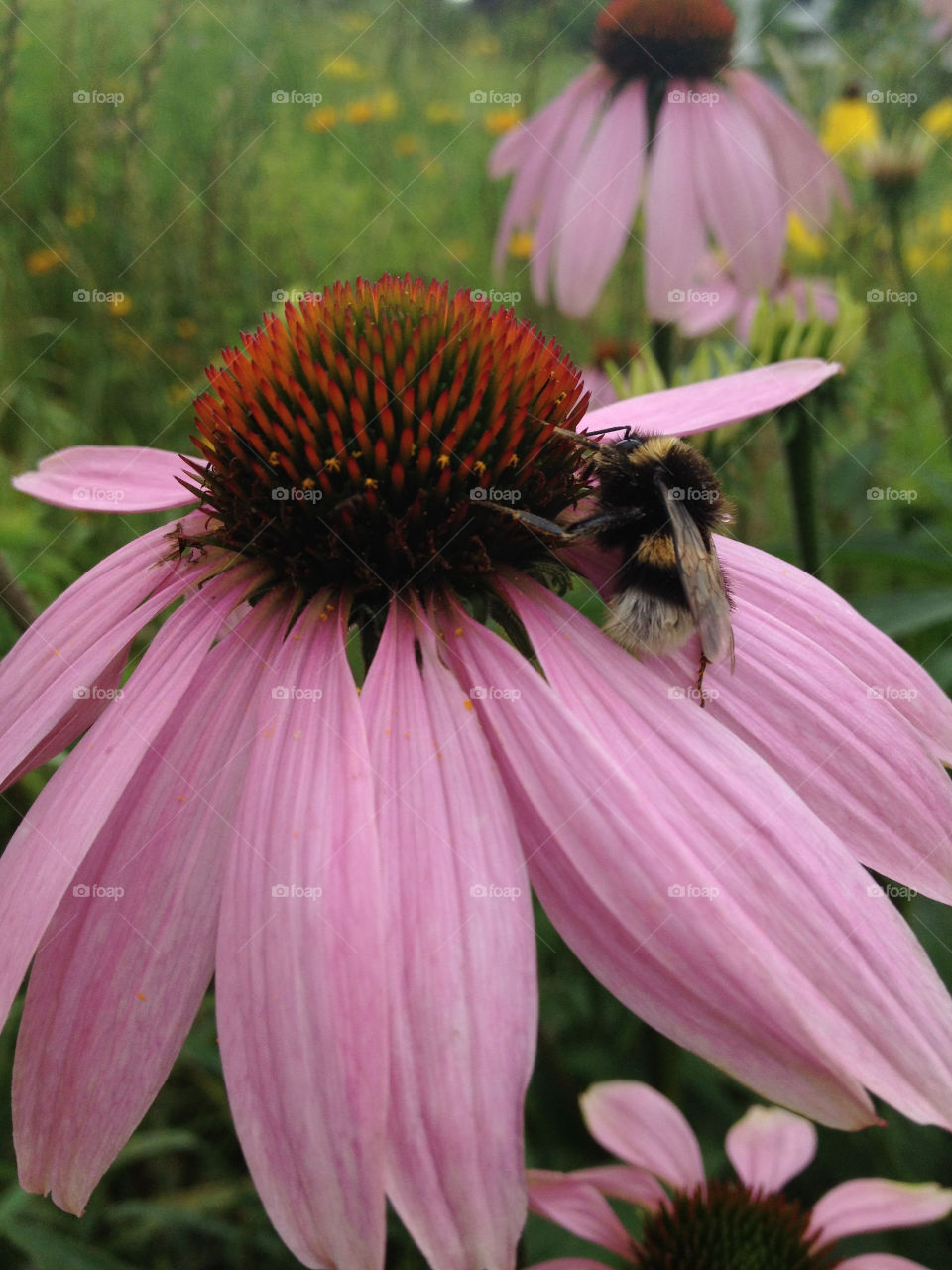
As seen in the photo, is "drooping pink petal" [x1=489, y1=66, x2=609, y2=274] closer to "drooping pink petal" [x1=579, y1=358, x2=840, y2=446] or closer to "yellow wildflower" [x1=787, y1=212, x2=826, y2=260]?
"yellow wildflower" [x1=787, y1=212, x2=826, y2=260]

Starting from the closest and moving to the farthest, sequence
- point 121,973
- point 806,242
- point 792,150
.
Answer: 1. point 121,973
2. point 792,150
3. point 806,242

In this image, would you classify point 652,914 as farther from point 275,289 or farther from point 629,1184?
point 275,289

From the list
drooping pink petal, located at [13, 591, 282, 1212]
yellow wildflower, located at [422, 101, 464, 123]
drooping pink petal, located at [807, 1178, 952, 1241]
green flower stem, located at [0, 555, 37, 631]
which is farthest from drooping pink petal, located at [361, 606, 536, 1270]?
yellow wildflower, located at [422, 101, 464, 123]

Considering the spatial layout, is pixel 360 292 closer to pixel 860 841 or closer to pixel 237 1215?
pixel 860 841

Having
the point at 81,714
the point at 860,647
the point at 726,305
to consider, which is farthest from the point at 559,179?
the point at 81,714

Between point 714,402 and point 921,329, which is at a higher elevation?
point 921,329

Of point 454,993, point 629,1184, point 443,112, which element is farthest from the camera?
point 443,112

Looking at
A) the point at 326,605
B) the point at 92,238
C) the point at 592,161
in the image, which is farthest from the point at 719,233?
the point at 92,238
